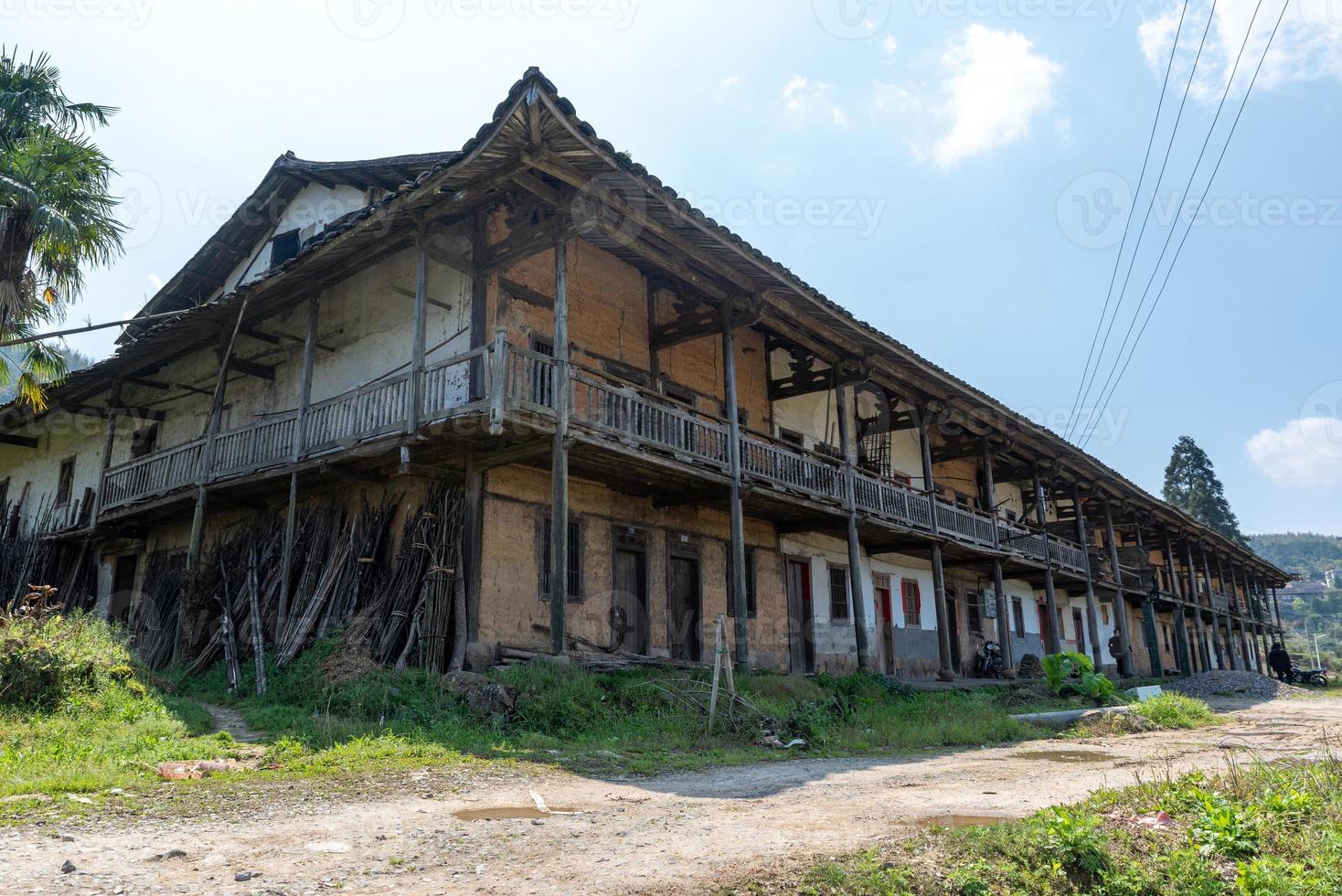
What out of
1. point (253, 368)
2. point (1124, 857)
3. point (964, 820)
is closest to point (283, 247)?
point (253, 368)

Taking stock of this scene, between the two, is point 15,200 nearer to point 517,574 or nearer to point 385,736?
point 517,574

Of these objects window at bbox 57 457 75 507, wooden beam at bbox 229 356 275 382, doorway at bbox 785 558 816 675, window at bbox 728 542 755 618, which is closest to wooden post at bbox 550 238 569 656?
window at bbox 728 542 755 618

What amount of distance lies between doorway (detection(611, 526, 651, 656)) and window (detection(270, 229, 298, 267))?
30.8ft

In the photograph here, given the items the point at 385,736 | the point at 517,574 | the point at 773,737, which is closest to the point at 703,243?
the point at 517,574

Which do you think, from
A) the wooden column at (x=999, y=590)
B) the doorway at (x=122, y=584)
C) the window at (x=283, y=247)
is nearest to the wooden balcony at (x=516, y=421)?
the doorway at (x=122, y=584)

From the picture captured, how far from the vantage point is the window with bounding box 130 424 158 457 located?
21.2 meters

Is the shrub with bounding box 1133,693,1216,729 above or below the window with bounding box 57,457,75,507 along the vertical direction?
below

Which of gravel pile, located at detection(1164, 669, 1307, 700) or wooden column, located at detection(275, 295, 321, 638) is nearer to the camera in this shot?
wooden column, located at detection(275, 295, 321, 638)

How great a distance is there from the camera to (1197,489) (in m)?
57.8

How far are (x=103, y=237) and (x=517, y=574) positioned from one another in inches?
323

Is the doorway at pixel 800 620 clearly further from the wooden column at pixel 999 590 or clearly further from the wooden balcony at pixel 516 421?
the wooden column at pixel 999 590

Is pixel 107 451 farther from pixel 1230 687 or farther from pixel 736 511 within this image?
pixel 1230 687

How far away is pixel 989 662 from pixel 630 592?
12734 mm

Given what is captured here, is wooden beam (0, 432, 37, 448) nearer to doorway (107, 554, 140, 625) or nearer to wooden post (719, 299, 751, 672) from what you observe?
doorway (107, 554, 140, 625)
